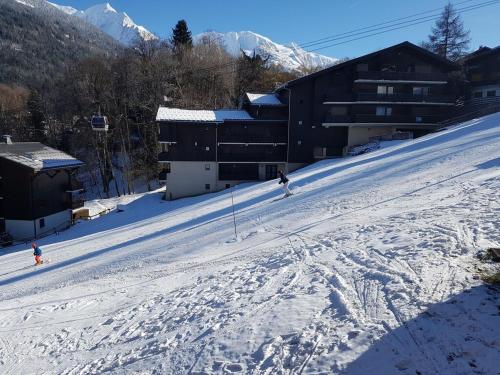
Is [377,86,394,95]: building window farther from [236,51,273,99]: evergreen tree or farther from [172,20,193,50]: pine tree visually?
[172,20,193,50]: pine tree

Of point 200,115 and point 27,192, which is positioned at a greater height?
point 200,115

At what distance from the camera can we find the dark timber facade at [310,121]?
32.5 metres

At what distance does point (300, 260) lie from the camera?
29.4 ft

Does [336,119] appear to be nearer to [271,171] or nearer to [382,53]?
[382,53]

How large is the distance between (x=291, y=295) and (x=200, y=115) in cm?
2813

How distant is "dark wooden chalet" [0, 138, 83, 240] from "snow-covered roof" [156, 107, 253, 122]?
10.2m

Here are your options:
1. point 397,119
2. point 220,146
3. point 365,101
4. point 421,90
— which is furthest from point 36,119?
point 421,90

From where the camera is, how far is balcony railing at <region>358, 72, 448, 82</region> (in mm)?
32906

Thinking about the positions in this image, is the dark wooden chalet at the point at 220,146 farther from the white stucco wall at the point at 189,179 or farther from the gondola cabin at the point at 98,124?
the gondola cabin at the point at 98,124

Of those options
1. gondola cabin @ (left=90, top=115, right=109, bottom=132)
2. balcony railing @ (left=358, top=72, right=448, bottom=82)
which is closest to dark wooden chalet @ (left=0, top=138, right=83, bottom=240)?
gondola cabin @ (left=90, top=115, right=109, bottom=132)

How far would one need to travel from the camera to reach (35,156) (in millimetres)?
28734

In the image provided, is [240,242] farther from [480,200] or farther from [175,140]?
[175,140]

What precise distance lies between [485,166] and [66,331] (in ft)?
56.5

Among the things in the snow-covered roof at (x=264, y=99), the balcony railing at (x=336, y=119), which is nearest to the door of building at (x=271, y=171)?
the snow-covered roof at (x=264, y=99)
